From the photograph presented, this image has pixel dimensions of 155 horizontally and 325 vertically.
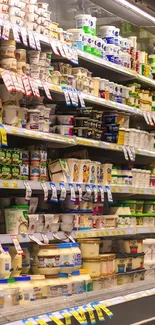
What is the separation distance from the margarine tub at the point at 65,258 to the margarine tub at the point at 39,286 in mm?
337

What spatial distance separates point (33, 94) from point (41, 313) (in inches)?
55.8

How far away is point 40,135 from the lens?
4.69m

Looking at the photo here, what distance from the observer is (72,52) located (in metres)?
5.09

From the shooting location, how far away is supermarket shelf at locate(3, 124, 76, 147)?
4.41 meters

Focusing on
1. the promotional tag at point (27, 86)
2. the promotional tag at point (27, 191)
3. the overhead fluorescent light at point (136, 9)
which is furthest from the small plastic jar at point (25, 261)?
the overhead fluorescent light at point (136, 9)

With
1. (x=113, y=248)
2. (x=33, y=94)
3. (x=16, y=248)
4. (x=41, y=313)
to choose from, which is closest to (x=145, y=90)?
(x=113, y=248)

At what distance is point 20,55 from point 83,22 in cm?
118

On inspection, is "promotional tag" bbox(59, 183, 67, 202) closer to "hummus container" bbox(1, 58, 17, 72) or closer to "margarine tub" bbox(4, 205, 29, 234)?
"margarine tub" bbox(4, 205, 29, 234)

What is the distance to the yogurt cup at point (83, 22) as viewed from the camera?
5.61 metres

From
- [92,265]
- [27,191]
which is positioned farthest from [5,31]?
[92,265]

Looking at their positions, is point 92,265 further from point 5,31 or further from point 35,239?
point 5,31

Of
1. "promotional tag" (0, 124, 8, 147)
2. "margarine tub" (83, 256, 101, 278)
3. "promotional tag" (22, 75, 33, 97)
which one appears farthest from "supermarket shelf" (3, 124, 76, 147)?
"margarine tub" (83, 256, 101, 278)

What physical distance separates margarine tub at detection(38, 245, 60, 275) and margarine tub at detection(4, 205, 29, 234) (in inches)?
6.8

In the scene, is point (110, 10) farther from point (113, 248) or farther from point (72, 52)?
point (113, 248)
